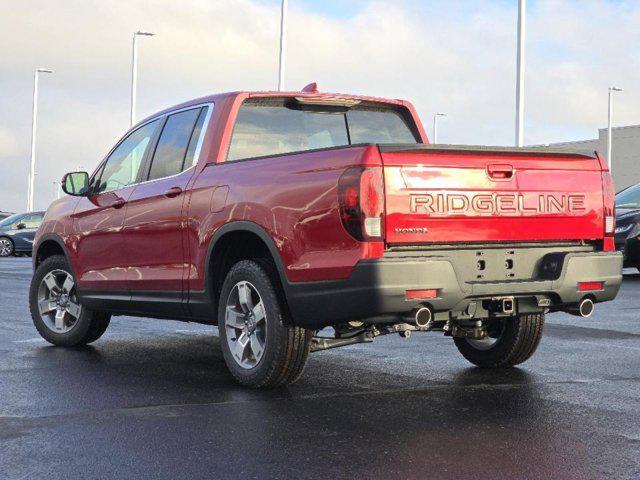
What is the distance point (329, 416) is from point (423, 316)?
778 millimetres

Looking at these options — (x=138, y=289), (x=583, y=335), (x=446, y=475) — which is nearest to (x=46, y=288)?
(x=138, y=289)

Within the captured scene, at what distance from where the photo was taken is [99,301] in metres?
8.52

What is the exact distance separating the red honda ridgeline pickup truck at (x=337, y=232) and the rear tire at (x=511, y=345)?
0.6 inches

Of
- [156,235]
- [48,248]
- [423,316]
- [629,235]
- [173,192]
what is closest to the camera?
[423,316]

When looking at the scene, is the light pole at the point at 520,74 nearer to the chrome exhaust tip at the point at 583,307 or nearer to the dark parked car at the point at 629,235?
the dark parked car at the point at 629,235

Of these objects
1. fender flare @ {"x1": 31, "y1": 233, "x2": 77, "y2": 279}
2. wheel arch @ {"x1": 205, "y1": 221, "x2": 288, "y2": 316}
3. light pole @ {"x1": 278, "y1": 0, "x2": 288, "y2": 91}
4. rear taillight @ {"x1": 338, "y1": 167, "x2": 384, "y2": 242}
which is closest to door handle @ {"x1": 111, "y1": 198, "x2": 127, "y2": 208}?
fender flare @ {"x1": 31, "y1": 233, "x2": 77, "y2": 279}

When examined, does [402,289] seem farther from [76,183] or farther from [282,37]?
[282,37]

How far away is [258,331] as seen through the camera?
6699 mm

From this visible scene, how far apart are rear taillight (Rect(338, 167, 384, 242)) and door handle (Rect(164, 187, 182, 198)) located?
1878 millimetres

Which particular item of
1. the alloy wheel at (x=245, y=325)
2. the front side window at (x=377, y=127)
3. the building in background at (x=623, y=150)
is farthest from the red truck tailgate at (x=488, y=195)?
the building in background at (x=623, y=150)

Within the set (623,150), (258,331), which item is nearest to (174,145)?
(258,331)

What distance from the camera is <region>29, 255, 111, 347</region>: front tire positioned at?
358 inches

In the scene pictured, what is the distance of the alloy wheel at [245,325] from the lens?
667 centimetres

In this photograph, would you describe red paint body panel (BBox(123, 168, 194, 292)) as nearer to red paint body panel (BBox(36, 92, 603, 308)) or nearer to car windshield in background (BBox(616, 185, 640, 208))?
red paint body panel (BBox(36, 92, 603, 308))
